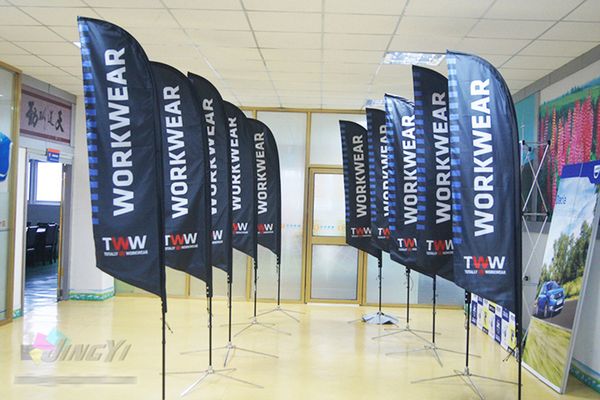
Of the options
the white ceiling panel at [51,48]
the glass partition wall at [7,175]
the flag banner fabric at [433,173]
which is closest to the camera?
the flag banner fabric at [433,173]

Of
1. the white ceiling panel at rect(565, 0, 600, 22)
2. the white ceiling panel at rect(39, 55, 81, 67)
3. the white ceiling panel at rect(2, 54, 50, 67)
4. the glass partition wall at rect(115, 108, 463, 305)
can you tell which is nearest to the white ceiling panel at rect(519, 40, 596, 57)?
the white ceiling panel at rect(565, 0, 600, 22)

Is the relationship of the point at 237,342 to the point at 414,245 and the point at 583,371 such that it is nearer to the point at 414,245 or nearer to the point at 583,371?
the point at 414,245

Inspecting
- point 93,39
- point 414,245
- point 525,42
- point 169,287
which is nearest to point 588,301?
point 414,245

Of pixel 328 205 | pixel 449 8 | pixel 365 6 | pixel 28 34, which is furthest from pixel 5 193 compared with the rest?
pixel 449 8

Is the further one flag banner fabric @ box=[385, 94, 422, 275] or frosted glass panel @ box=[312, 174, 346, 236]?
frosted glass panel @ box=[312, 174, 346, 236]

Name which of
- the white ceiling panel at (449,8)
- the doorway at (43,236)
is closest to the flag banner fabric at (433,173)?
the white ceiling panel at (449,8)

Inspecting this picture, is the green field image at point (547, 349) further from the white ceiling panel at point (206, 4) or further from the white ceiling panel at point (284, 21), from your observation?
the white ceiling panel at point (206, 4)

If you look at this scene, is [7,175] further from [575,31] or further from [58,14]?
[575,31]

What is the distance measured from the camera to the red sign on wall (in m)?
6.97

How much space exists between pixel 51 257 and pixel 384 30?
11.2 m

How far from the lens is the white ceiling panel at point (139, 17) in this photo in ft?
14.9

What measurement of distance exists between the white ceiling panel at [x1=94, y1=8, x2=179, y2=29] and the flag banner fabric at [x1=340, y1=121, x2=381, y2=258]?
3.21 meters

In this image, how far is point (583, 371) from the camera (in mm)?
4914

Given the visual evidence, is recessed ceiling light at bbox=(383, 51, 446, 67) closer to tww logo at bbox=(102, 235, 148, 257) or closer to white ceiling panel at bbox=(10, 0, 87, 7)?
white ceiling panel at bbox=(10, 0, 87, 7)
